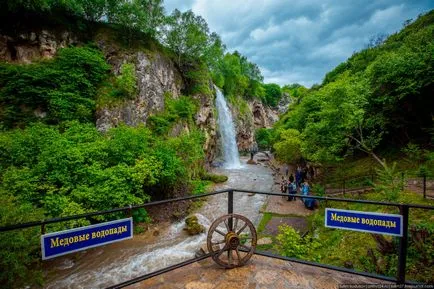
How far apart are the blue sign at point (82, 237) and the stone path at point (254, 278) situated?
90cm

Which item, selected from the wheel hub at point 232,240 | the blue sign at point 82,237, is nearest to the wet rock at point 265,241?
the wheel hub at point 232,240

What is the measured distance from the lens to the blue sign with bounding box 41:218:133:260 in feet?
7.66

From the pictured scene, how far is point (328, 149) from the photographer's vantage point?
1634 cm

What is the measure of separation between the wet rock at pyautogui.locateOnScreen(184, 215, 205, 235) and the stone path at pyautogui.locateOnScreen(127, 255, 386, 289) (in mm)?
9406

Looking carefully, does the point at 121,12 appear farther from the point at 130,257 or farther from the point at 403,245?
the point at 403,245

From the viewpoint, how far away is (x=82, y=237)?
2.50 meters

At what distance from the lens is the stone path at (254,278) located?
299cm

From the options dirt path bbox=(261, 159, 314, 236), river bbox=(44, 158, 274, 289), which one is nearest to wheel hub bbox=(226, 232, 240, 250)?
river bbox=(44, 158, 274, 289)

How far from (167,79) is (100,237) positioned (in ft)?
72.9

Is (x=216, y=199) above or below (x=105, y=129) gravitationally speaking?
below

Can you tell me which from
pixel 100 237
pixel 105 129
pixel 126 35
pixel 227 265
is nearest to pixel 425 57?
pixel 227 265

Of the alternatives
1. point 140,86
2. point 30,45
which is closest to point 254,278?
point 140,86

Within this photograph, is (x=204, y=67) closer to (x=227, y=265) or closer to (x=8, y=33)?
(x=8, y=33)

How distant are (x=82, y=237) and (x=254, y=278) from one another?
2191 millimetres
